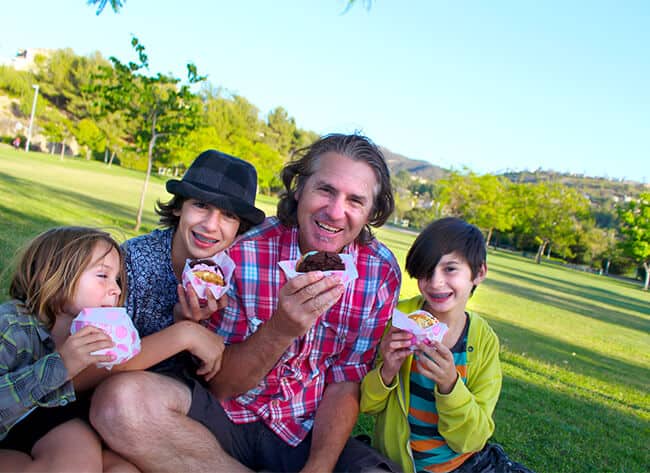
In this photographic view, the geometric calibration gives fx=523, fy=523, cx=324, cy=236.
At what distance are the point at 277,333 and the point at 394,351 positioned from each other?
24.3 inches

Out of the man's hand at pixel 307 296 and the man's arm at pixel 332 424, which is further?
the man's arm at pixel 332 424

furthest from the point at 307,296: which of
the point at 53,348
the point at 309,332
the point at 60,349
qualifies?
the point at 53,348

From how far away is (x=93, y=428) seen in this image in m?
2.51

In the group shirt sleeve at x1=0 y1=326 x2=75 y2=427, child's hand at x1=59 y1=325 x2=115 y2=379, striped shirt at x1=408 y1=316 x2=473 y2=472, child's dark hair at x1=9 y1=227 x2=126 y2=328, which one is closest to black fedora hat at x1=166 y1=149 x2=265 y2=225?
child's dark hair at x1=9 y1=227 x2=126 y2=328

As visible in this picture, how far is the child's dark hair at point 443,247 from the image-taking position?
3.05 m

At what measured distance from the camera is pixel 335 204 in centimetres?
301

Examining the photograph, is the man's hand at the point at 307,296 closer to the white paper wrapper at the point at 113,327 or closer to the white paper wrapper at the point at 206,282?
the white paper wrapper at the point at 206,282

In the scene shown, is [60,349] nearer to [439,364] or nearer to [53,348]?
[53,348]

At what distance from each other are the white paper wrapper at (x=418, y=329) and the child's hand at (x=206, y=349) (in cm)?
98

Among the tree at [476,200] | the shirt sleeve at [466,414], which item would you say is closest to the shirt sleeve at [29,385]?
the shirt sleeve at [466,414]

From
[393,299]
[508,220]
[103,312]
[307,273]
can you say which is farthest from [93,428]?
[508,220]

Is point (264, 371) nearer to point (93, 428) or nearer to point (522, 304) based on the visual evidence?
point (93, 428)

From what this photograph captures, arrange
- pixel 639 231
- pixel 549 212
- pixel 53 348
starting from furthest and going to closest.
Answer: pixel 549 212
pixel 639 231
pixel 53 348

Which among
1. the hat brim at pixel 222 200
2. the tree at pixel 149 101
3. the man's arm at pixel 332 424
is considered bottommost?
the man's arm at pixel 332 424
